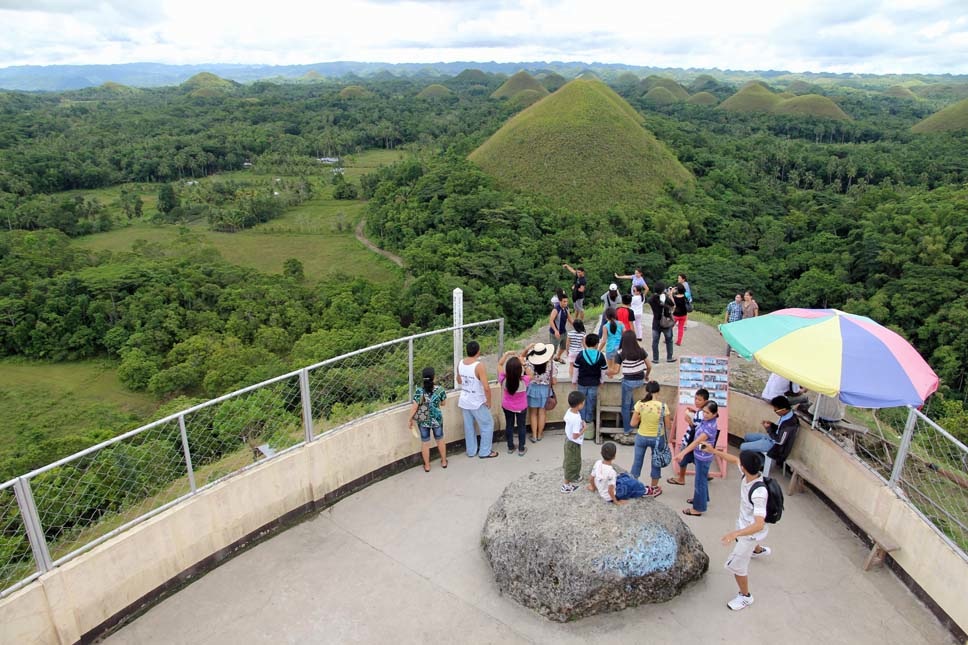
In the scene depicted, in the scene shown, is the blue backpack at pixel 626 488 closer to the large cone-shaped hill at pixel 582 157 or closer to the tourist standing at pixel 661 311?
the tourist standing at pixel 661 311

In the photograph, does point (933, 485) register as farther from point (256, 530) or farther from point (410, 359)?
point (256, 530)

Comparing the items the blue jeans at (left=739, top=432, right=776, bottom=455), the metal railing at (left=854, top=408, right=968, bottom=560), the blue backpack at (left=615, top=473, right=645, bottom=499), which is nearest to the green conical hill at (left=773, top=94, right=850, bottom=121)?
the metal railing at (left=854, top=408, right=968, bottom=560)

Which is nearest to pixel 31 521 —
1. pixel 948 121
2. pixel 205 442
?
pixel 205 442

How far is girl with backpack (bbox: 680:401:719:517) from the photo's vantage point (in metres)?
5.32

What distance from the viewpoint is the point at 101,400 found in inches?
1024

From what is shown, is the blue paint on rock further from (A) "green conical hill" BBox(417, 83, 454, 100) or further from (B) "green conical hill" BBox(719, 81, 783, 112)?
(A) "green conical hill" BBox(417, 83, 454, 100)

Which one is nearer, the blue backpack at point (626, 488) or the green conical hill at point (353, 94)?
the blue backpack at point (626, 488)

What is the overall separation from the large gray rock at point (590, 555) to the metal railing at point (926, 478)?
177cm

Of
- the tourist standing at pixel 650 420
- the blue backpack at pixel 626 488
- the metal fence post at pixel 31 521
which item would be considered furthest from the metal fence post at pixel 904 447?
the metal fence post at pixel 31 521

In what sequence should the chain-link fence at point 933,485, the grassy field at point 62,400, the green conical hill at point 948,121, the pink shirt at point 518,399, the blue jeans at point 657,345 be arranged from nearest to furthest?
the chain-link fence at point 933,485
the pink shirt at point 518,399
the blue jeans at point 657,345
the grassy field at point 62,400
the green conical hill at point 948,121

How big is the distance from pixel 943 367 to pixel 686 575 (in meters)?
25.8

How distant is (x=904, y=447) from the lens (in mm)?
4797

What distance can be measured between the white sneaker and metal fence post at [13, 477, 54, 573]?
4910 mm

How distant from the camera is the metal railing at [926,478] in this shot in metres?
4.66
